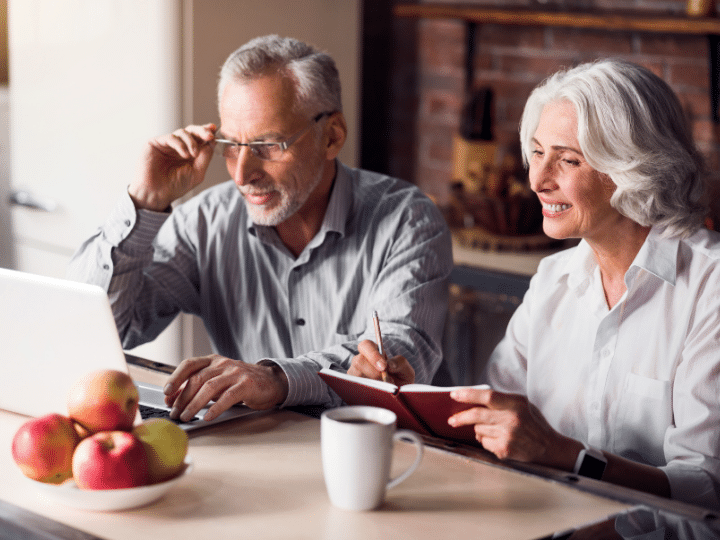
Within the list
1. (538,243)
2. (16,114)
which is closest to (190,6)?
(16,114)

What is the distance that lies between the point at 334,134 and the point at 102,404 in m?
1.00

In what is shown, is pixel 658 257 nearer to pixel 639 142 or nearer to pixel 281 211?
pixel 639 142

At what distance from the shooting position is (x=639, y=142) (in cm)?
146

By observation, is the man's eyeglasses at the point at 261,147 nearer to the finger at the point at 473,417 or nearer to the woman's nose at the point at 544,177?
the woman's nose at the point at 544,177

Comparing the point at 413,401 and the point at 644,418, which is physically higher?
the point at 413,401

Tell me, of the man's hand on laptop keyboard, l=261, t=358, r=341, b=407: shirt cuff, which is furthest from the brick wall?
the man's hand on laptop keyboard

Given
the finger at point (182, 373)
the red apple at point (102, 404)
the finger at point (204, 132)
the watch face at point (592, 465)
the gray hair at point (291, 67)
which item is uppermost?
the gray hair at point (291, 67)

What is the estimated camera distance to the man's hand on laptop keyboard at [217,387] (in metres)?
1.28

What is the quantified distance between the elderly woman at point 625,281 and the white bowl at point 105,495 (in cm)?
47

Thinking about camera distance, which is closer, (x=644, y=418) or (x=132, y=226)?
(x=644, y=418)

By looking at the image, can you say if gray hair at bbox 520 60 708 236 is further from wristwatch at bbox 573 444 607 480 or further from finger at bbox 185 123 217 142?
finger at bbox 185 123 217 142

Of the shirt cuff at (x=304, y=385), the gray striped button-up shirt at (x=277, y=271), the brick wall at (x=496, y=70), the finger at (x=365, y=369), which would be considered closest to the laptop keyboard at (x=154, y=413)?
the shirt cuff at (x=304, y=385)


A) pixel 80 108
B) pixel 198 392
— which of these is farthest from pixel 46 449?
pixel 80 108

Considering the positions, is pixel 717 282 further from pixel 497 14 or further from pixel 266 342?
pixel 497 14
